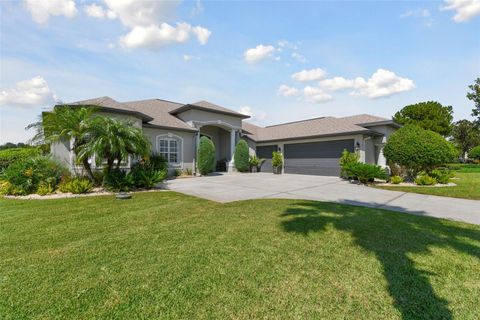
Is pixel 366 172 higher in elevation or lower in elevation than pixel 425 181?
higher

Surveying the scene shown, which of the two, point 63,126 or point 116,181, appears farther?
point 116,181

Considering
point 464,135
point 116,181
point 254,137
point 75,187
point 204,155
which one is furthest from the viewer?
point 464,135

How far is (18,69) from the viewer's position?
9.64 metres

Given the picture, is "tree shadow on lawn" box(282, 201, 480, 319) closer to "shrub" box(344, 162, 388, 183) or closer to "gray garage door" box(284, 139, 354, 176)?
"shrub" box(344, 162, 388, 183)

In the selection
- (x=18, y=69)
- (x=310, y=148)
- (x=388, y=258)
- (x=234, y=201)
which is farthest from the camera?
(x=310, y=148)

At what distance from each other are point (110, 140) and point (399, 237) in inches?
400

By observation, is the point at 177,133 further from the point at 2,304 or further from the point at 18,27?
the point at 2,304

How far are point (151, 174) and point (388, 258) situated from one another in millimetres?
9896

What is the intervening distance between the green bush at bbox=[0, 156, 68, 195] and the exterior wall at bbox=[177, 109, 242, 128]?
9.76m

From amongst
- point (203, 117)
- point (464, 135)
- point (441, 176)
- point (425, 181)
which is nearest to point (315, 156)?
point (425, 181)

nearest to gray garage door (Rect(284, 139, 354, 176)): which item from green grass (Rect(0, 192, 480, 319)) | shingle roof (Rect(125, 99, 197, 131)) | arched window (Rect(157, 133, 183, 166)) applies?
shingle roof (Rect(125, 99, 197, 131))

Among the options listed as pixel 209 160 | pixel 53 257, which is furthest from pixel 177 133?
pixel 53 257

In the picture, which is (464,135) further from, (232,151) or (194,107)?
(194,107)

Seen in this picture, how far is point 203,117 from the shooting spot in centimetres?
1847
